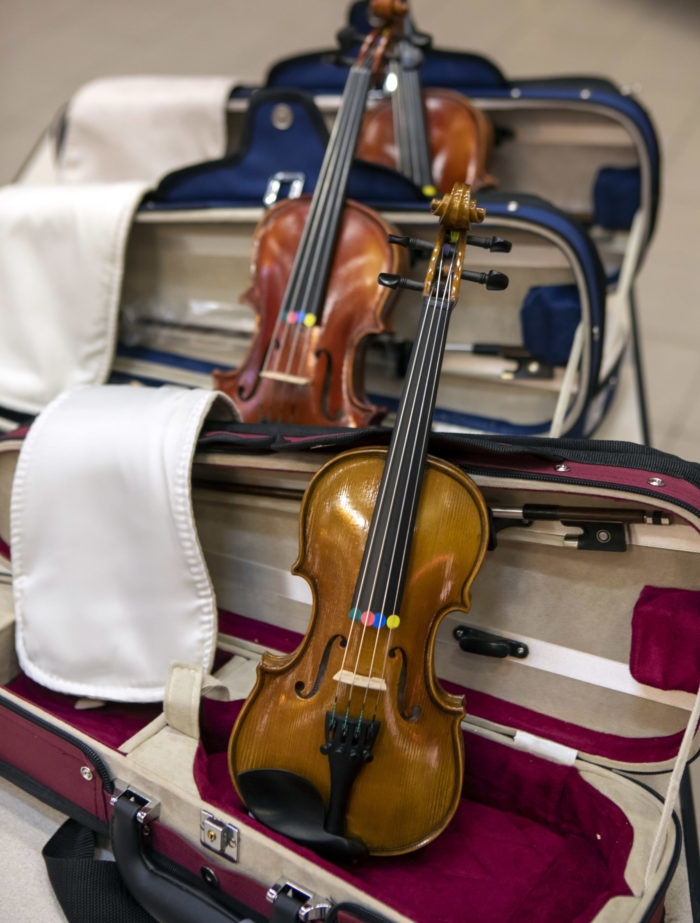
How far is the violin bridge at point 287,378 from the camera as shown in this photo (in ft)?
4.21

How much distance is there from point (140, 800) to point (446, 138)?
133cm

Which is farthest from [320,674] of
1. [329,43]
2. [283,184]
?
[329,43]

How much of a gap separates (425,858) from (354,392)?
664mm

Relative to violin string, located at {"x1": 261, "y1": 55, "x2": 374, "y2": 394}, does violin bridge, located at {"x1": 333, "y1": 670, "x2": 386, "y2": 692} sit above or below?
below

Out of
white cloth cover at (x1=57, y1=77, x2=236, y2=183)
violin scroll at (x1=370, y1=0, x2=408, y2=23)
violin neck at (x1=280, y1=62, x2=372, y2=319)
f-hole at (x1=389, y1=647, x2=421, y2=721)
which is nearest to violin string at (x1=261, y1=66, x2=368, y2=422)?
violin neck at (x1=280, y1=62, x2=372, y2=319)

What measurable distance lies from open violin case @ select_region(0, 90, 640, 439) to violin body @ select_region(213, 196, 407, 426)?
7cm

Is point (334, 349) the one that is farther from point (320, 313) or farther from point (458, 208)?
point (458, 208)

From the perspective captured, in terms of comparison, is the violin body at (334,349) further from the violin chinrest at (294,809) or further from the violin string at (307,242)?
the violin chinrest at (294,809)

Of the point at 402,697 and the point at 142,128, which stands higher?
the point at 142,128

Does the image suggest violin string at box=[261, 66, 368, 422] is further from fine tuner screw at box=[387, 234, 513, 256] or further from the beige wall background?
the beige wall background

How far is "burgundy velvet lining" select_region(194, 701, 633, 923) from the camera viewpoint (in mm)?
908

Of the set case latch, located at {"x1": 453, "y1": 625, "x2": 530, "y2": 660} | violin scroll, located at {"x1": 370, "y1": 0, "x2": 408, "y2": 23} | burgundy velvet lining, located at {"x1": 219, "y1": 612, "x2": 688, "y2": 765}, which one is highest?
violin scroll, located at {"x1": 370, "y1": 0, "x2": 408, "y2": 23}

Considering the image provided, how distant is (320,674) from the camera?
924mm

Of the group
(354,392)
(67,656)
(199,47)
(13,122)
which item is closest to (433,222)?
(354,392)
